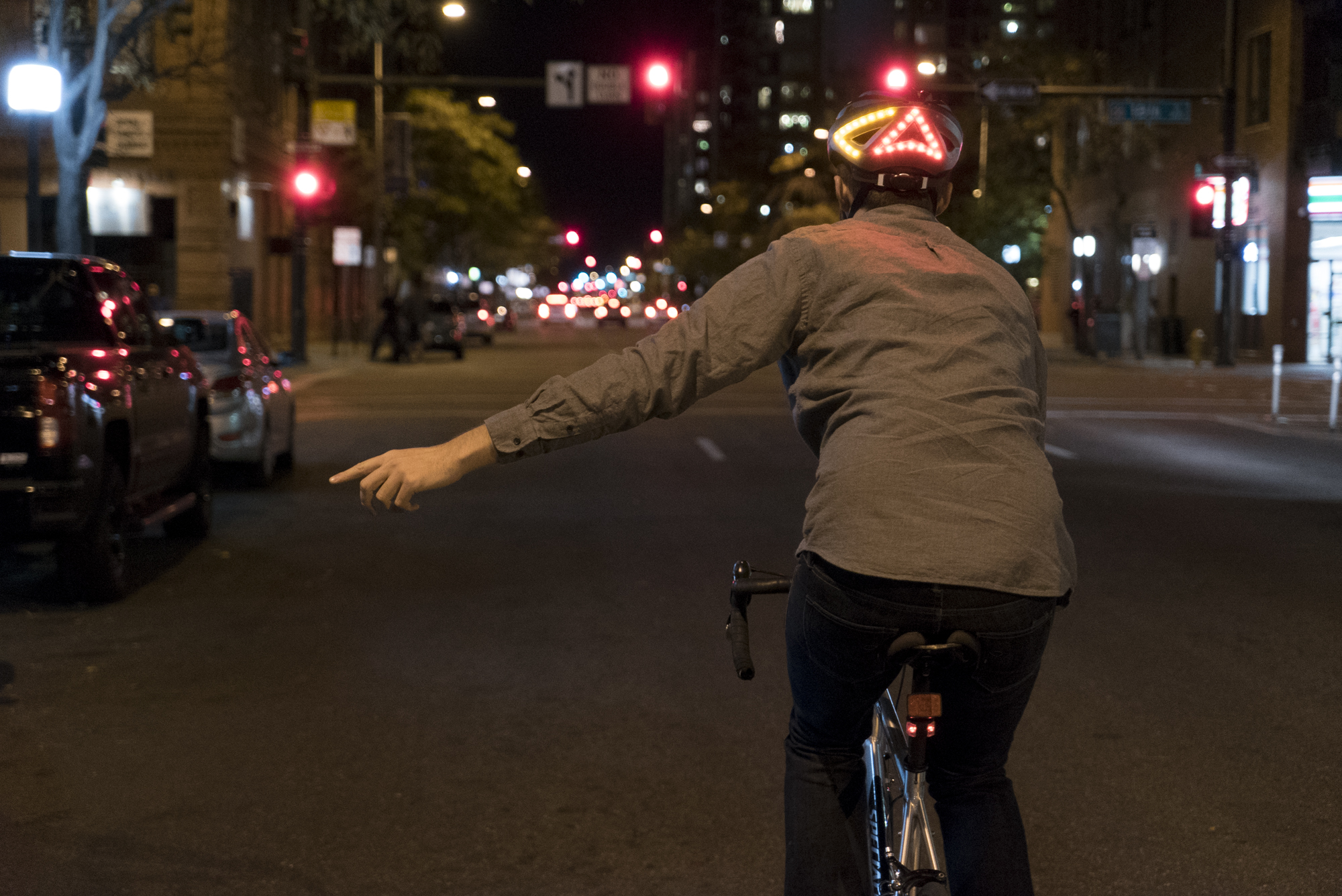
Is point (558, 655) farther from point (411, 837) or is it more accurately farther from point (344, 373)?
point (344, 373)

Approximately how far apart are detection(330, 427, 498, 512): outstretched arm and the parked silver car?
10.5 m

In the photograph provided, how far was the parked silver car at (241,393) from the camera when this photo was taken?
13.7 m

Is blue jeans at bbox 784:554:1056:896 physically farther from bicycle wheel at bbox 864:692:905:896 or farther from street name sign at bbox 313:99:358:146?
street name sign at bbox 313:99:358:146

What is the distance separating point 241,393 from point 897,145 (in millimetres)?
11494

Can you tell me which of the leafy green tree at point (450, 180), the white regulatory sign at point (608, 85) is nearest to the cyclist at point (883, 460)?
the white regulatory sign at point (608, 85)

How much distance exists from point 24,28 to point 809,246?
3469 cm

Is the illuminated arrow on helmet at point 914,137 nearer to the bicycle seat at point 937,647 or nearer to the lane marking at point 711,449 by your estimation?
the bicycle seat at point 937,647

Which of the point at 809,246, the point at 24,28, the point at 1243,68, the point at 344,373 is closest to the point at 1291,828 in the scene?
the point at 809,246

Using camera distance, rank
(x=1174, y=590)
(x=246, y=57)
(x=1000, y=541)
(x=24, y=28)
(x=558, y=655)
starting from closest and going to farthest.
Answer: (x=1000, y=541) < (x=558, y=655) < (x=1174, y=590) < (x=24, y=28) < (x=246, y=57)

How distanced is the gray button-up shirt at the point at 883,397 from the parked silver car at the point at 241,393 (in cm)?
Answer: 1066

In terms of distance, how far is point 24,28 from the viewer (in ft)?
111

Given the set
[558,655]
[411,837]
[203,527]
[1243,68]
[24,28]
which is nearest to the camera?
[411,837]

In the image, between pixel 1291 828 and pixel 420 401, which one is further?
pixel 420 401

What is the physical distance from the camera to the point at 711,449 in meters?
17.8
